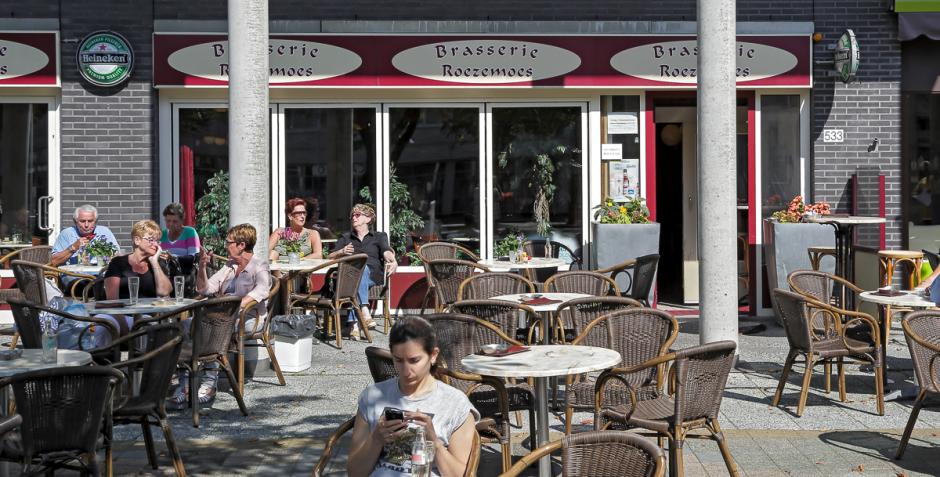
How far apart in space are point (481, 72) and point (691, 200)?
316 centimetres

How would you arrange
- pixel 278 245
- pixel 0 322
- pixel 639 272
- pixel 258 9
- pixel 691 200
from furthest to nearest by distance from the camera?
pixel 691 200
pixel 0 322
pixel 278 245
pixel 639 272
pixel 258 9

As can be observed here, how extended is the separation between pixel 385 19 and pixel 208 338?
579 centimetres

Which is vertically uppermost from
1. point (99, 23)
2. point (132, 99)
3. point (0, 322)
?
point (99, 23)

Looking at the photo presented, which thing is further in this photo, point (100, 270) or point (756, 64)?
point (756, 64)

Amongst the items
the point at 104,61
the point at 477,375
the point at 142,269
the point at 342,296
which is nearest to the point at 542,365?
the point at 477,375

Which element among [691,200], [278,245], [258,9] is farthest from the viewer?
[691,200]

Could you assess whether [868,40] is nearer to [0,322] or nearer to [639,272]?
[639,272]

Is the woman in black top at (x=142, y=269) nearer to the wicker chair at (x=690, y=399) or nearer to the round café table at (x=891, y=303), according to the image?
the wicker chair at (x=690, y=399)

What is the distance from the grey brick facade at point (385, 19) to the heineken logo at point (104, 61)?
93 mm

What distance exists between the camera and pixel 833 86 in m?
12.6

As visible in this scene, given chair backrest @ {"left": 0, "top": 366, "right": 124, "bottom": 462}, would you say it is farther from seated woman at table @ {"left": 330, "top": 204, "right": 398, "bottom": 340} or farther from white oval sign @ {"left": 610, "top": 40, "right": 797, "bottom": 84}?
white oval sign @ {"left": 610, "top": 40, "right": 797, "bottom": 84}

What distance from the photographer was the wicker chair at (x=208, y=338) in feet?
24.8

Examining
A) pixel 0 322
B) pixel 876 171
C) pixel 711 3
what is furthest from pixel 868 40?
pixel 0 322

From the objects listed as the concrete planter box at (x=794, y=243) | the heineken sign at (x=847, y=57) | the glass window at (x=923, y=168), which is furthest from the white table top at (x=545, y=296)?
the glass window at (x=923, y=168)
